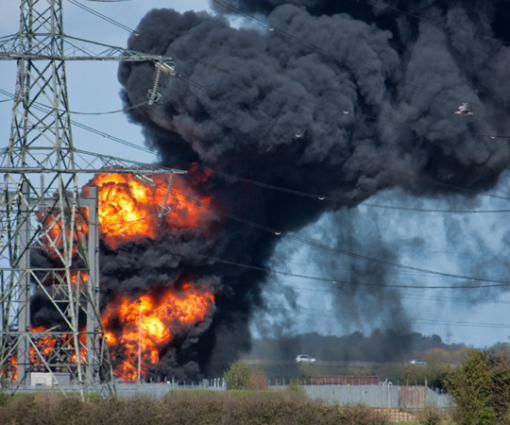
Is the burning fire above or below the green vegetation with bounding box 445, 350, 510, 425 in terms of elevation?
above

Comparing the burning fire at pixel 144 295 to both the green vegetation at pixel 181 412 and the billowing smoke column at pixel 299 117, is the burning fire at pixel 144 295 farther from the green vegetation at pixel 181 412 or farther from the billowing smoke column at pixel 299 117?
the green vegetation at pixel 181 412

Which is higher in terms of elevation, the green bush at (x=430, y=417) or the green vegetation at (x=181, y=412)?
the green vegetation at (x=181, y=412)

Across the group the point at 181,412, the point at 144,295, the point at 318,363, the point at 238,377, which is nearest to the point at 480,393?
the point at 181,412

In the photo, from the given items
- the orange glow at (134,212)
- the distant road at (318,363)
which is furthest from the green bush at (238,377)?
the orange glow at (134,212)

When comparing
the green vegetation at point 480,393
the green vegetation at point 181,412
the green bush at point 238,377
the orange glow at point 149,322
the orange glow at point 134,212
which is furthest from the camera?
the green bush at point 238,377

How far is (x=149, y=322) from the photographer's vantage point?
250ft

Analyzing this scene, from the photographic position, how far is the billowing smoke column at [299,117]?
74938 millimetres

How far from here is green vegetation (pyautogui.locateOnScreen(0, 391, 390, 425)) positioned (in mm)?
38281

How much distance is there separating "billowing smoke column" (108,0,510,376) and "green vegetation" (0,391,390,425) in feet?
115

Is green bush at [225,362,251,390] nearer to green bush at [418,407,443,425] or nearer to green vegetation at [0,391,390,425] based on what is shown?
green bush at [418,407,443,425]

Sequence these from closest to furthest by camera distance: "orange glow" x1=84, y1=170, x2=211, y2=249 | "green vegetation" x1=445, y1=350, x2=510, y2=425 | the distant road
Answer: "green vegetation" x1=445, y1=350, x2=510, y2=425 → "orange glow" x1=84, y1=170, x2=211, y2=249 → the distant road

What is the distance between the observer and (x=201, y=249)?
76.8 meters

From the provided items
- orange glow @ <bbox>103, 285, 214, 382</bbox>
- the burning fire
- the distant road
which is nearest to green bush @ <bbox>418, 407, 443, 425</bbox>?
the burning fire

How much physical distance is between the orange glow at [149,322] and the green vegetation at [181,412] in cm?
3491
